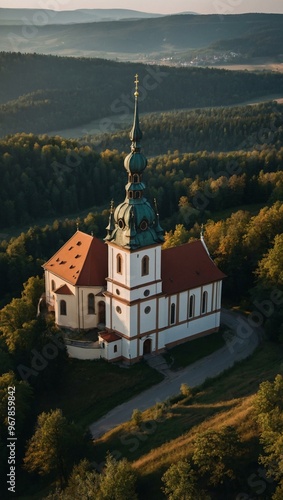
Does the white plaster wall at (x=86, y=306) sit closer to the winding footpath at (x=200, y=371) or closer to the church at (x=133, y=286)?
the church at (x=133, y=286)

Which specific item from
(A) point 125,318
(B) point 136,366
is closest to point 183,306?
(A) point 125,318

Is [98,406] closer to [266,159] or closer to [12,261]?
[12,261]

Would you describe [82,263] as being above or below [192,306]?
above

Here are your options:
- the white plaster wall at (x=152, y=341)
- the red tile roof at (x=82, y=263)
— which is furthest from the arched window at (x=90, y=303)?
the white plaster wall at (x=152, y=341)

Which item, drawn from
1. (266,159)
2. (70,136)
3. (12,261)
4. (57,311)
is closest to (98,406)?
(57,311)

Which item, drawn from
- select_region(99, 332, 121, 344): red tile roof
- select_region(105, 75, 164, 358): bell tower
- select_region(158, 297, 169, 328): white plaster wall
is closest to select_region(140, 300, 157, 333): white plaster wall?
select_region(105, 75, 164, 358): bell tower

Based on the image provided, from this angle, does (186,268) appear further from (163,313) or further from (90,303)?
(90,303)
